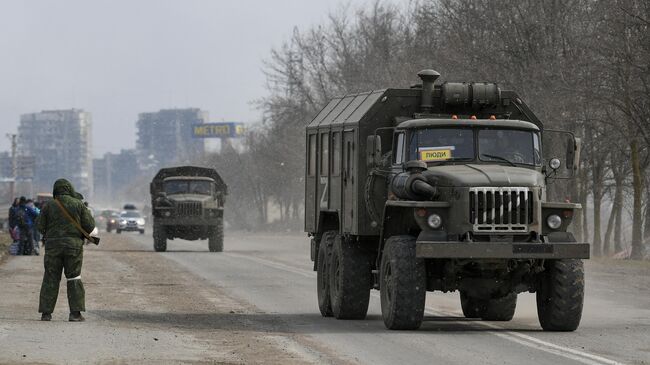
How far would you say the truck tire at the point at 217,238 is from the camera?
50969mm

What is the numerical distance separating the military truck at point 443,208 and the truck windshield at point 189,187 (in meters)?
30.3

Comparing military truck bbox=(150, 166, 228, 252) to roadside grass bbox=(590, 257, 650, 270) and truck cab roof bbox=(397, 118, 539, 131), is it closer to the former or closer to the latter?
roadside grass bbox=(590, 257, 650, 270)

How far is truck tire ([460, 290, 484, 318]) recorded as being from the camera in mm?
20047

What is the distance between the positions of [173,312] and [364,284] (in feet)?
11.6

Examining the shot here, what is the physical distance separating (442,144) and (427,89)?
4.24ft

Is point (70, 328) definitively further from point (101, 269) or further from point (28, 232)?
point (28, 232)

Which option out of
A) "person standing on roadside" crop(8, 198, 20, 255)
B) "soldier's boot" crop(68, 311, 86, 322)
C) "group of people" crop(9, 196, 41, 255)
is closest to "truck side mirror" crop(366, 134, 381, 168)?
"soldier's boot" crop(68, 311, 86, 322)

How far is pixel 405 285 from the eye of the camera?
55.2 ft

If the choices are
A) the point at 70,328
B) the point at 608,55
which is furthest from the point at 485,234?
the point at 608,55

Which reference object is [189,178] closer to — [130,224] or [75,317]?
[75,317]

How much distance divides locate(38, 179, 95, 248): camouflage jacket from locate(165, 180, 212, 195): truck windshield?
3202 centimetres

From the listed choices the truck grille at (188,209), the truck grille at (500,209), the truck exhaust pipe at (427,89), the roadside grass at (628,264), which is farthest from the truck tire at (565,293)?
the truck grille at (188,209)

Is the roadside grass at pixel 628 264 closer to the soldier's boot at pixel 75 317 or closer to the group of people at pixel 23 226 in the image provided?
the group of people at pixel 23 226

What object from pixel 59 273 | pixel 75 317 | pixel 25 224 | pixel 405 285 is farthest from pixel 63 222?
pixel 25 224
